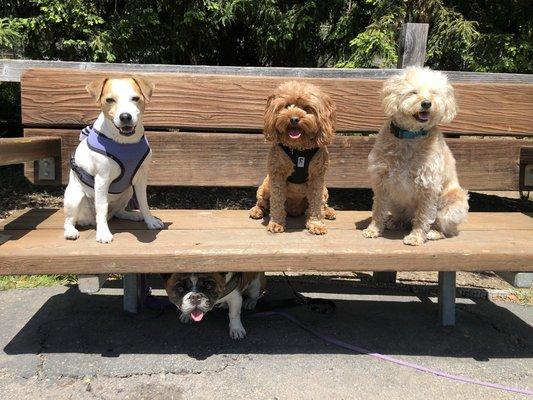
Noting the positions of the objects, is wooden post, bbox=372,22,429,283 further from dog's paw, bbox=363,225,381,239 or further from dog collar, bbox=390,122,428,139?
dog's paw, bbox=363,225,381,239

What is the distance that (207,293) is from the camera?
2.92 meters

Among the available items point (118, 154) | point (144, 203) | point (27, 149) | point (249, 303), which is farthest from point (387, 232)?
point (27, 149)

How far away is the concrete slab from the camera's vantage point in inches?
106

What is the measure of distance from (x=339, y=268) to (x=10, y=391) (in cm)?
185

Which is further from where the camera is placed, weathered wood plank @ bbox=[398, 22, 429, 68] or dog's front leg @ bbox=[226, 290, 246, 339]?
weathered wood plank @ bbox=[398, 22, 429, 68]

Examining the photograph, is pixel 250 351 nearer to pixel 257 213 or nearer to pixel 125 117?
pixel 257 213

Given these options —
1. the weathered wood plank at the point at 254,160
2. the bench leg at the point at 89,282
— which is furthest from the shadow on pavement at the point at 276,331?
the weathered wood plank at the point at 254,160

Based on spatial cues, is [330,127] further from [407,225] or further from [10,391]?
[10,391]

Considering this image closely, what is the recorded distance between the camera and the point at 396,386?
2730 millimetres

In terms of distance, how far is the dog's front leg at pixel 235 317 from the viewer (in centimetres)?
319

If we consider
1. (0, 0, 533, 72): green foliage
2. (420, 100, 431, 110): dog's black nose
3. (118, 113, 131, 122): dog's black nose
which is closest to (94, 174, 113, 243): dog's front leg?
(118, 113, 131, 122): dog's black nose

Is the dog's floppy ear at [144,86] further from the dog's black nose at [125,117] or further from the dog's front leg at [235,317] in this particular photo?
the dog's front leg at [235,317]

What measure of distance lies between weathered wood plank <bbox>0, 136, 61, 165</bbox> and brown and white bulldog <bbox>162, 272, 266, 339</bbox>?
3.65ft

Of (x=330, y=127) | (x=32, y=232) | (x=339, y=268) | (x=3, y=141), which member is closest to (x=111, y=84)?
(x=3, y=141)
